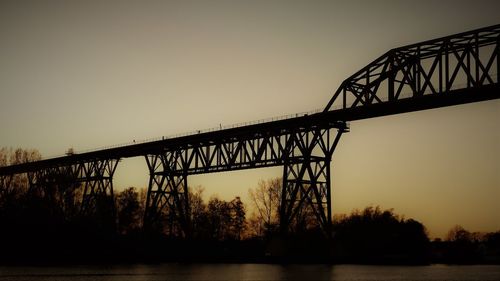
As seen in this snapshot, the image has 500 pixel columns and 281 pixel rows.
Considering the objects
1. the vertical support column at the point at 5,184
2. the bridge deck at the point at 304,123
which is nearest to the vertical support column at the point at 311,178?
the bridge deck at the point at 304,123

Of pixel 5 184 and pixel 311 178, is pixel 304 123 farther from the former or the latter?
pixel 5 184

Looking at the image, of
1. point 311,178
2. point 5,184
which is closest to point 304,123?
point 311,178

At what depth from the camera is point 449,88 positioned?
45.8m

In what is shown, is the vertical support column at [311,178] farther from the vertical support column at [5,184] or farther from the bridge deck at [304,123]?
the vertical support column at [5,184]

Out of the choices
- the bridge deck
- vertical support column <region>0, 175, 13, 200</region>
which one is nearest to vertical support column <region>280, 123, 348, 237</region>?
the bridge deck

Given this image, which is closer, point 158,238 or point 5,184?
point 158,238

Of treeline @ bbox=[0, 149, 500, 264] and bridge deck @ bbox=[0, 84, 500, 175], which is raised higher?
bridge deck @ bbox=[0, 84, 500, 175]

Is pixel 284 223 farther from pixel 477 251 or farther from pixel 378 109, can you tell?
pixel 477 251

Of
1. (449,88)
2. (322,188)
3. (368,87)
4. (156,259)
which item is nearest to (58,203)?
(156,259)

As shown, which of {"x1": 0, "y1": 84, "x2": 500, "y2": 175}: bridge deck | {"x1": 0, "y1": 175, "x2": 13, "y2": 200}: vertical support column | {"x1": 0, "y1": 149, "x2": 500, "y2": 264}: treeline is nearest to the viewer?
{"x1": 0, "y1": 84, "x2": 500, "y2": 175}: bridge deck

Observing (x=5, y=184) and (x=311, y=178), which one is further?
(x=5, y=184)

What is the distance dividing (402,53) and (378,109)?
4.40m

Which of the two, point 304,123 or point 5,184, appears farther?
point 5,184

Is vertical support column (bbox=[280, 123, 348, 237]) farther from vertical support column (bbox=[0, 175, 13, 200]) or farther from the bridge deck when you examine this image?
vertical support column (bbox=[0, 175, 13, 200])
